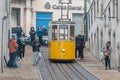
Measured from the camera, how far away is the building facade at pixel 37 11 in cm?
5084

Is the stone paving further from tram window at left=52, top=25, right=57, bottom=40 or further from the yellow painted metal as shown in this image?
tram window at left=52, top=25, right=57, bottom=40

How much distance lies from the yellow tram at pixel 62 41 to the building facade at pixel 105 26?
2436 millimetres

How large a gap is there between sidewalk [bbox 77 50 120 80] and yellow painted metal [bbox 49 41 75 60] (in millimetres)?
917

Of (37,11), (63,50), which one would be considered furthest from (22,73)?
(37,11)

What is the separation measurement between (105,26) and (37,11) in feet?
67.1

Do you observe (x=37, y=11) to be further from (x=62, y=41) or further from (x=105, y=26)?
(x=62, y=41)

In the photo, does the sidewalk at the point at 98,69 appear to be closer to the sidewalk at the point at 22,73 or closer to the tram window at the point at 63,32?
the tram window at the point at 63,32

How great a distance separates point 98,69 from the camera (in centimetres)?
2719

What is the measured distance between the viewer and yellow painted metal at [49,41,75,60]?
30.5 meters

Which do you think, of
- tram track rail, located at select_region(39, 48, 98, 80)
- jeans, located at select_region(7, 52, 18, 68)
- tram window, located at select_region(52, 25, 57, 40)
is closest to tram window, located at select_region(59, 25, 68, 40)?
tram window, located at select_region(52, 25, 57, 40)

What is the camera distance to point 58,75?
78.8ft

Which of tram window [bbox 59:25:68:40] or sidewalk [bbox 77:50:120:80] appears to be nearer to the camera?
sidewalk [bbox 77:50:120:80]

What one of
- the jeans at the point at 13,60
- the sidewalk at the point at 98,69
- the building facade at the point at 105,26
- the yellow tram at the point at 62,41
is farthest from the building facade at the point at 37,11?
the jeans at the point at 13,60

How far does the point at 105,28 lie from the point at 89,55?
19.5 feet
